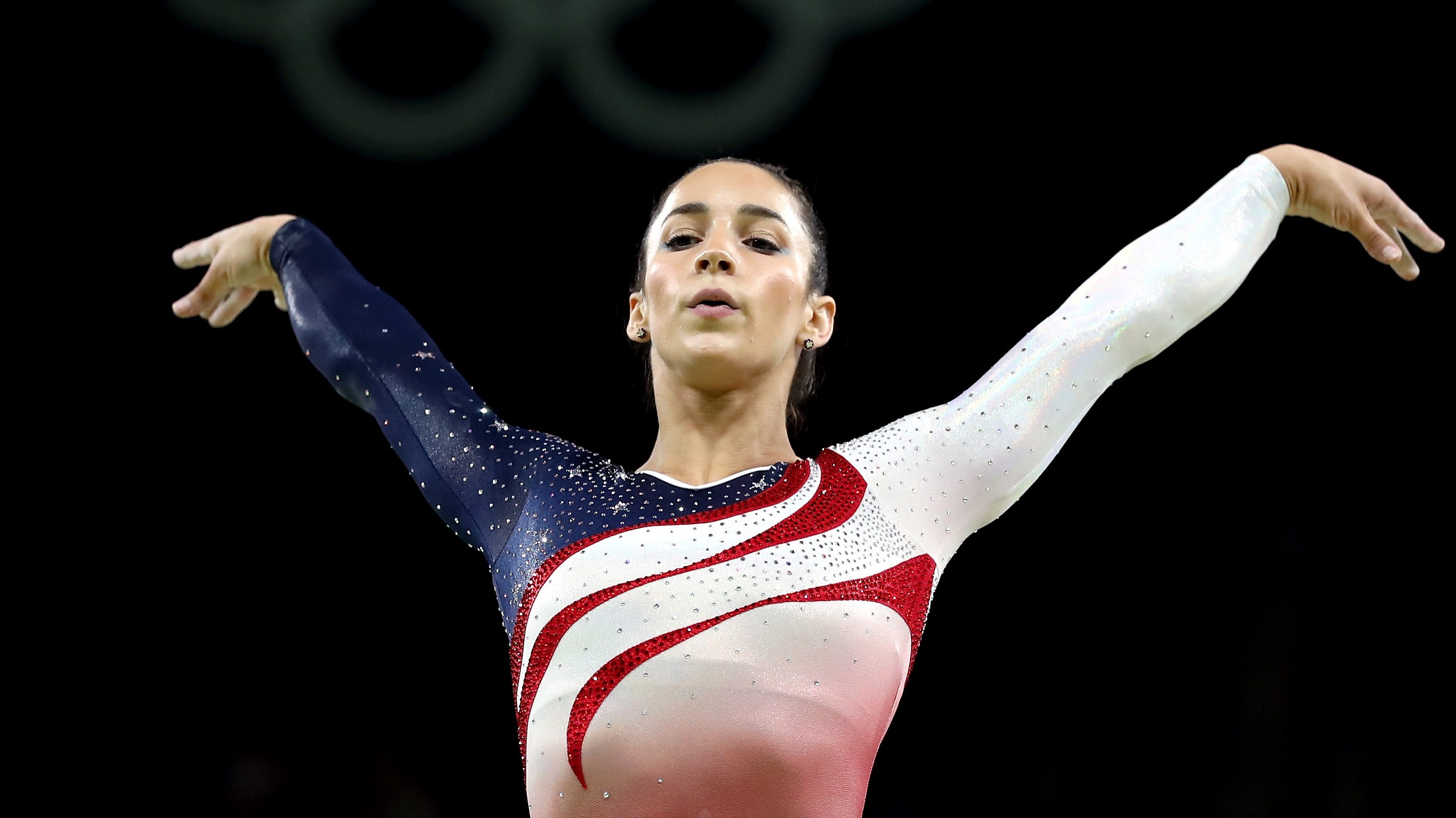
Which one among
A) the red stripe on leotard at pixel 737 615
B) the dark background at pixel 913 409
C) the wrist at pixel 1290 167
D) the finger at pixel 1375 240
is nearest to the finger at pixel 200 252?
the dark background at pixel 913 409

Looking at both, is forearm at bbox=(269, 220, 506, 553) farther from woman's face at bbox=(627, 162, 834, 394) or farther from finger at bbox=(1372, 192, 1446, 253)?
finger at bbox=(1372, 192, 1446, 253)

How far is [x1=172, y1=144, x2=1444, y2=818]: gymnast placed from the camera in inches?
58.3

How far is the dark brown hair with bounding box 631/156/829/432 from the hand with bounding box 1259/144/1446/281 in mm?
703

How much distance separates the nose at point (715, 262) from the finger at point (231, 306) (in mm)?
830

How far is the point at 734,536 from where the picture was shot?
5.24 ft

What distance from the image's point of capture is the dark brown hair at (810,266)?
6.52ft

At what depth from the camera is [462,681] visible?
11.8ft

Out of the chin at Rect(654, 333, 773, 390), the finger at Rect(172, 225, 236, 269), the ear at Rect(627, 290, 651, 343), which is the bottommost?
the chin at Rect(654, 333, 773, 390)

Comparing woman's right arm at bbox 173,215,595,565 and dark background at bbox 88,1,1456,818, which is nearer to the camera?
woman's right arm at bbox 173,215,595,565

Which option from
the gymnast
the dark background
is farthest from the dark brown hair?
the dark background

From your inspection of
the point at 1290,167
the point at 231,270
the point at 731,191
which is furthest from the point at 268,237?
the point at 1290,167

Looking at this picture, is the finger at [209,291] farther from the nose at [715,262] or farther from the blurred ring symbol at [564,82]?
the blurred ring symbol at [564,82]

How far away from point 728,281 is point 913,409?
1614mm

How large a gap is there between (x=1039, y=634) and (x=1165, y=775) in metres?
0.49
